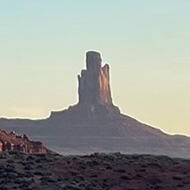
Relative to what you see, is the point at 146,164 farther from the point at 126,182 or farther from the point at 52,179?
the point at 52,179

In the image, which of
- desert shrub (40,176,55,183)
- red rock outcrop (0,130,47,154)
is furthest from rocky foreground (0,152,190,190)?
red rock outcrop (0,130,47,154)

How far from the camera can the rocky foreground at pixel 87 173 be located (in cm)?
3659

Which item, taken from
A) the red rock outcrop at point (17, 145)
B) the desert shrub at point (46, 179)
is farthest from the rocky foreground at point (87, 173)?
the red rock outcrop at point (17, 145)

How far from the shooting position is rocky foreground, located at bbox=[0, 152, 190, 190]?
3659cm

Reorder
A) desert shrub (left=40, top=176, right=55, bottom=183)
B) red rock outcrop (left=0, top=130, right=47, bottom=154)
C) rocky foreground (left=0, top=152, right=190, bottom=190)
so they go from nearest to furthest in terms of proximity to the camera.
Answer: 1. rocky foreground (left=0, top=152, right=190, bottom=190)
2. desert shrub (left=40, top=176, right=55, bottom=183)
3. red rock outcrop (left=0, top=130, right=47, bottom=154)

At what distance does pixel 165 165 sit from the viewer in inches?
1810

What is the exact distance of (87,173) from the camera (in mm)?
40219

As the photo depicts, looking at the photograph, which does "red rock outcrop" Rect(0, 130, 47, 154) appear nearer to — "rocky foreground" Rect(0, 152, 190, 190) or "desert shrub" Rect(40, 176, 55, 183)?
Result: "rocky foreground" Rect(0, 152, 190, 190)

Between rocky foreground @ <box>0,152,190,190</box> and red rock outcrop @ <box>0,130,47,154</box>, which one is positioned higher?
red rock outcrop @ <box>0,130,47,154</box>

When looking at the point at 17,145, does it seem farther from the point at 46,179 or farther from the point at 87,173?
the point at 46,179

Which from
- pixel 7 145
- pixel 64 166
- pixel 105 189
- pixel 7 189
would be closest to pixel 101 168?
pixel 64 166

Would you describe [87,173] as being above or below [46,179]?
above

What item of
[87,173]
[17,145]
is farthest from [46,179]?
[17,145]

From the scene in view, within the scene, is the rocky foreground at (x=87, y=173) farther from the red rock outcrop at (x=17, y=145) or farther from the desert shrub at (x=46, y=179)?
the red rock outcrop at (x=17, y=145)
